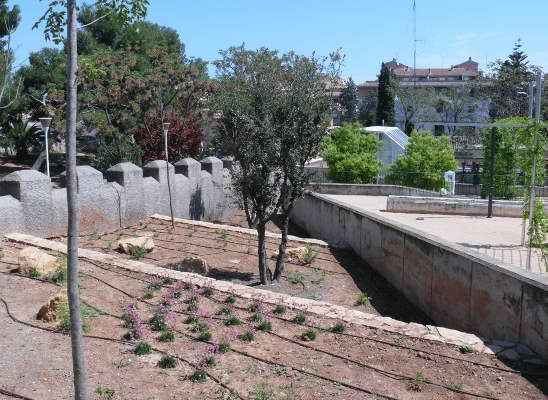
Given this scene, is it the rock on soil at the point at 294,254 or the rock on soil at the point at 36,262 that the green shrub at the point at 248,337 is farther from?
the rock on soil at the point at 294,254

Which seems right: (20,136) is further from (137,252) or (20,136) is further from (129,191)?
(137,252)

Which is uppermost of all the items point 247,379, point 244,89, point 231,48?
point 231,48

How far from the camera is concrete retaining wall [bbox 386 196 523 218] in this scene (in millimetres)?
15117

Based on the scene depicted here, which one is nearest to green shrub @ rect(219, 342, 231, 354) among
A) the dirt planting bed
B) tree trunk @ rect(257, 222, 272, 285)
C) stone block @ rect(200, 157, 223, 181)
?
the dirt planting bed

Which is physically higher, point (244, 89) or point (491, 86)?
point (491, 86)

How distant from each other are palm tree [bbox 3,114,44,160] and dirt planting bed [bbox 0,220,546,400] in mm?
28093

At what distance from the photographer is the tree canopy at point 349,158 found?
22.4 meters

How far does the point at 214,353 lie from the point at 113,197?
7.40 m

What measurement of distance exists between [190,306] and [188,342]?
95 cm

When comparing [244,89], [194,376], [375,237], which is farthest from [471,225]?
[194,376]

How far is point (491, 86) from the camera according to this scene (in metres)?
39.0

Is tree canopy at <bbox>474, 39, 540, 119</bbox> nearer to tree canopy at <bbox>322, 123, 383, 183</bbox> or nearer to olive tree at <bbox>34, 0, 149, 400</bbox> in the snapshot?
tree canopy at <bbox>322, 123, 383, 183</bbox>

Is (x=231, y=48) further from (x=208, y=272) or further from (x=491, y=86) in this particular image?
(x=491, y=86)

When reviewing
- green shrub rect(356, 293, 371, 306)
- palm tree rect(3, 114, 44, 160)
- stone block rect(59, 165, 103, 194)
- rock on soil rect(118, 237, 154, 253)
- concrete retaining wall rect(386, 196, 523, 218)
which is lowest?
green shrub rect(356, 293, 371, 306)
